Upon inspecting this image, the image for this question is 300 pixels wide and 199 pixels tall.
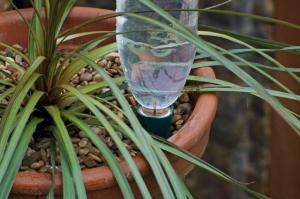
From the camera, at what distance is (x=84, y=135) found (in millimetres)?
980

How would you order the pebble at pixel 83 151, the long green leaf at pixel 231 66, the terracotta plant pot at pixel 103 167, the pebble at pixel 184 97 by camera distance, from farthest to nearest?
the pebble at pixel 184 97 → the pebble at pixel 83 151 → the terracotta plant pot at pixel 103 167 → the long green leaf at pixel 231 66

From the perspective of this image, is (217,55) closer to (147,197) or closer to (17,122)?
(147,197)

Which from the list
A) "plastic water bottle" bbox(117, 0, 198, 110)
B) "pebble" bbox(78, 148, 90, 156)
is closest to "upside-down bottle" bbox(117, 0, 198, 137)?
"plastic water bottle" bbox(117, 0, 198, 110)

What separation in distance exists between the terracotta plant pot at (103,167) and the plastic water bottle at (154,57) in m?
0.06

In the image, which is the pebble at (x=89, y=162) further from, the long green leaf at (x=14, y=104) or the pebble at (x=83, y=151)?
the long green leaf at (x=14, y=104)

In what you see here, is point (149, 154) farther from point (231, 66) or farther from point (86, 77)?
point (86, 77)

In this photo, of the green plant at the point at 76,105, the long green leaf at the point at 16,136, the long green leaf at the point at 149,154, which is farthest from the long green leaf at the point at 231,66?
the long green leaf at the point at 16,136

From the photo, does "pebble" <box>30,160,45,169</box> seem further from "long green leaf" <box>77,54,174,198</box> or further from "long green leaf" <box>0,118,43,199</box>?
"long green leaf" <box>77,54,174,198</box>

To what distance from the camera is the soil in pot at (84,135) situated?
3.02 ft

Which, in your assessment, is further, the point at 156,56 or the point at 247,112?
the point at 247,112

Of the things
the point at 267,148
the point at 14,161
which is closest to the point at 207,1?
the point at 267,148

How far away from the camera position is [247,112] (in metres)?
1.72

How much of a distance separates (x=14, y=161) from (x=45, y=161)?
0.12m

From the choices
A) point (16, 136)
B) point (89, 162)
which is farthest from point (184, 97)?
point (16, 136)
